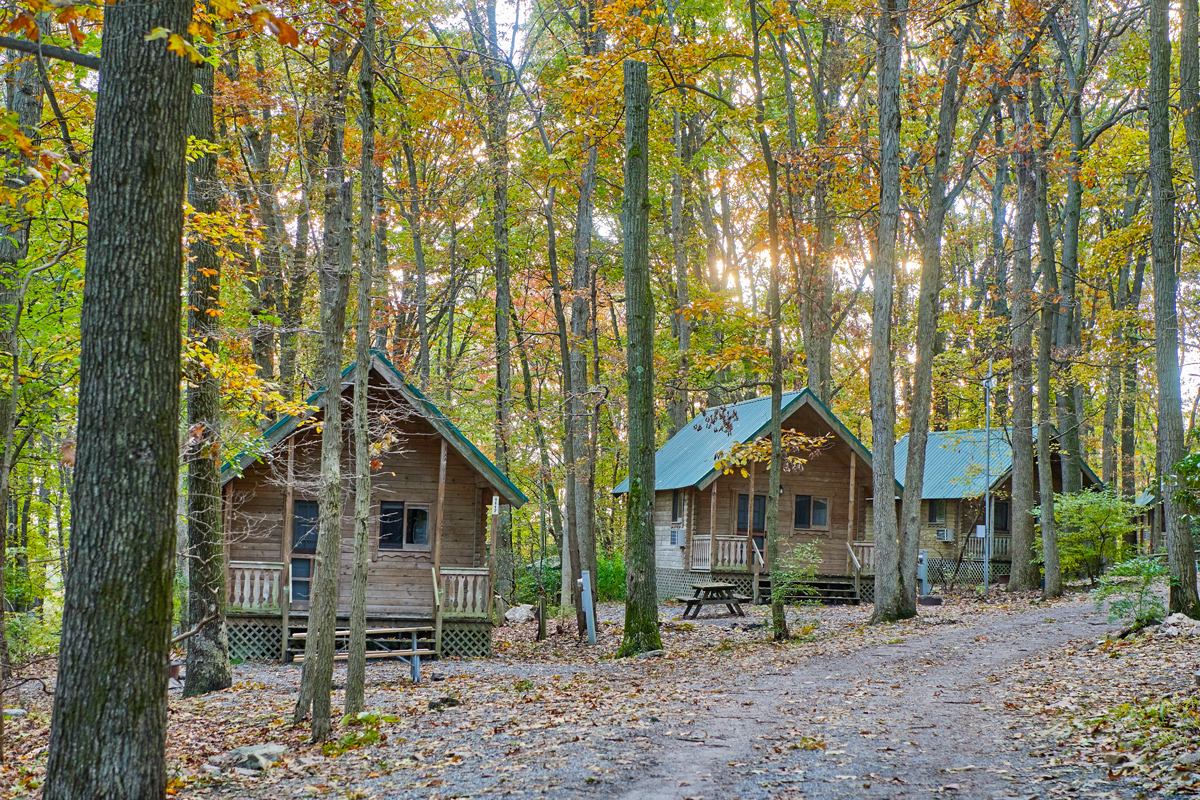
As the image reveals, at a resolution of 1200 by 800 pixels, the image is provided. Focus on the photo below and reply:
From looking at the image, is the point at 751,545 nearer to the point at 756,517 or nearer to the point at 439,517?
the point at 756,517

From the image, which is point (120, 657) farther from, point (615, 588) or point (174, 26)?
point (615, 588)

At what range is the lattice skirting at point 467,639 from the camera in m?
18.1

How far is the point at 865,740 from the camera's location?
8031 millimetres

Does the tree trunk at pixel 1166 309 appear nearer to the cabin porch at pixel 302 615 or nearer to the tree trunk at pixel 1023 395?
the tree trunk at pixel 1023 395

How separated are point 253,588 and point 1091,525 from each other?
2038 centimetres

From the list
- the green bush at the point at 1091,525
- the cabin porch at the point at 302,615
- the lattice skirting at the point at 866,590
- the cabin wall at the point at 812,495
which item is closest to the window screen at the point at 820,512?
the cabin wall at the point at 812,495

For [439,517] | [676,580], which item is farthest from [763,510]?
[439,517]

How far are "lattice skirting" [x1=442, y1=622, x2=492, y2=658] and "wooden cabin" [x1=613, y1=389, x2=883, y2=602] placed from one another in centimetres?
902

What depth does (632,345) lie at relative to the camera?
51.7ft

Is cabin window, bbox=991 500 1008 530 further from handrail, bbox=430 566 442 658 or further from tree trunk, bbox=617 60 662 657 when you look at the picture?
handrail, bbox=430 566 442 658

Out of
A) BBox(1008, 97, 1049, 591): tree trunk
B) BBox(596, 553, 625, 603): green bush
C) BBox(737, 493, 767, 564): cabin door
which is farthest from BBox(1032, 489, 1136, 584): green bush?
BBox(596, 553, 625, 603): green bush

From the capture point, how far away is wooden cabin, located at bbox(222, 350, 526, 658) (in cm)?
1735

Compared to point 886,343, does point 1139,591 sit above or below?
below

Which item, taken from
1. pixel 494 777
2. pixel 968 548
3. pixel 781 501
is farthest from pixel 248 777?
pixel 968 548
